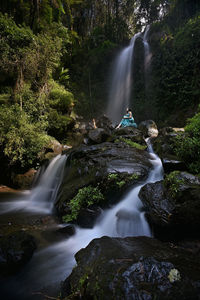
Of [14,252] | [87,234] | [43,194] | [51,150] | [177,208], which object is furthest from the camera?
[51,150]

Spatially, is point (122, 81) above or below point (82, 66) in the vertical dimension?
below

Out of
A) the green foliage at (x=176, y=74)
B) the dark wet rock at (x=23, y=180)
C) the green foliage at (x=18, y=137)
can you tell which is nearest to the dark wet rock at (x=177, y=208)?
the green foliage at (x=18, y=137)

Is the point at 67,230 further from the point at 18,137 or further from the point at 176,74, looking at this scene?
the point at 176,74

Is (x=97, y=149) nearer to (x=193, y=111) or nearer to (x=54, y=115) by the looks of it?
(x=54, y=115)

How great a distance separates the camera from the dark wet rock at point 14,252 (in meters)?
2.78

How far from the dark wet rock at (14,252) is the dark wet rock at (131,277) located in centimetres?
108

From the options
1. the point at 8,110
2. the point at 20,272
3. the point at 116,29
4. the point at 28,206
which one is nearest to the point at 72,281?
the point at 20,272

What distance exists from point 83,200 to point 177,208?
2.26 m

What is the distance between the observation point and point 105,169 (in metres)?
4.90

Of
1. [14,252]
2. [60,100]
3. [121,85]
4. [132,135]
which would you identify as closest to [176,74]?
[121,85]

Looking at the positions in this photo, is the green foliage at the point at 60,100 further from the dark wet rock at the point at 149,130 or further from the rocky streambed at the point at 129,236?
the rocky streambed at the point at 129,236

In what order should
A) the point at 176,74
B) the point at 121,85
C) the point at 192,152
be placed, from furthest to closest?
the point at 121,85
the point at 176,74
the point at 192,152

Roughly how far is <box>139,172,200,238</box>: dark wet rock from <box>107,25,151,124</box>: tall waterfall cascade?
15995mm

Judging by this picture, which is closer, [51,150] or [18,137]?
[18,137]
